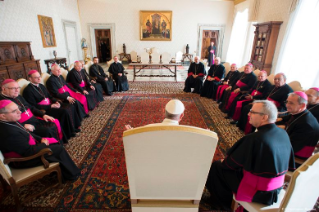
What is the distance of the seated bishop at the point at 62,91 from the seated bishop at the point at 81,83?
0.26m

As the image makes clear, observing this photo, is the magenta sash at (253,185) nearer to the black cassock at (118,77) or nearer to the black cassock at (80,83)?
the black cassock at (80,83)

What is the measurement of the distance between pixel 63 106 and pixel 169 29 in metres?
10.3

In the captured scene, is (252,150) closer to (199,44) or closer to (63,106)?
(63,106)

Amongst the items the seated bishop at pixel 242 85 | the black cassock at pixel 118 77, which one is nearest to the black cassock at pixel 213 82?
the seated bishop at pixel 242 85

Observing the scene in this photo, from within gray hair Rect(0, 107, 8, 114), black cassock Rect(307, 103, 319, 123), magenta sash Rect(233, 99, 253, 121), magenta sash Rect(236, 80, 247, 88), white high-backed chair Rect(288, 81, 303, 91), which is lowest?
magenta sash Rect(233, 99, 253, 121)

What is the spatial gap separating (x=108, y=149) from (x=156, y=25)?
1085 cm

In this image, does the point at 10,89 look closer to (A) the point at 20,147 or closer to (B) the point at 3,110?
(B) the point at 3,110

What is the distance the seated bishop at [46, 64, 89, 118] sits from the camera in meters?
3.79

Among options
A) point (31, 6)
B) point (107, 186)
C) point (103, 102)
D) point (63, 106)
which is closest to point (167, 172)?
point (107, 186)

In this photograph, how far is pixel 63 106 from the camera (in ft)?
12.0

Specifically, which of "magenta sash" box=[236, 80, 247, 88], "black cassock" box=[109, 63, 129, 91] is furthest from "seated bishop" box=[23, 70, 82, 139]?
"magenta sash" box=[236, 80, 247, 88]

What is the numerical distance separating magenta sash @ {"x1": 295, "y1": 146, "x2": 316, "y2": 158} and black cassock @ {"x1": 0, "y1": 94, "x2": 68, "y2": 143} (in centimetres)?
351

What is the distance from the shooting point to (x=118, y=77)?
6.59 m

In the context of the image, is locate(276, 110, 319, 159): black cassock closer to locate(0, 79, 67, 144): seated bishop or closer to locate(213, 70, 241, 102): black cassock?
locate(213, 70, 241, 102): black cassock
